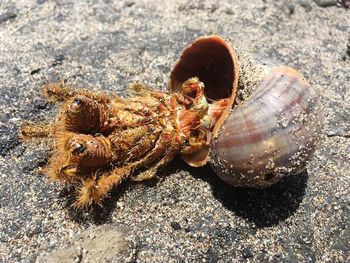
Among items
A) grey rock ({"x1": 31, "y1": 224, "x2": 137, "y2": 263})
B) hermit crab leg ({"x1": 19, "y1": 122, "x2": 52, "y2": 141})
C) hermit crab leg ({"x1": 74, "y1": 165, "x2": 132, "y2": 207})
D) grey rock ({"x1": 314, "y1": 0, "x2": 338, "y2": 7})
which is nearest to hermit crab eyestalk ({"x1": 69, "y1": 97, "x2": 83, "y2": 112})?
hermit crab leg ({"x1": 19, "y1": 122, "x2": 52, "y2": 141})

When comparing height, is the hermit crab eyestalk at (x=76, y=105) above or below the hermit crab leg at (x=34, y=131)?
above

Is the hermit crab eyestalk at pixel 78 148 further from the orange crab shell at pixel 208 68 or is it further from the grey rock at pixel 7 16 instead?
the grey rock at pixel 7 16

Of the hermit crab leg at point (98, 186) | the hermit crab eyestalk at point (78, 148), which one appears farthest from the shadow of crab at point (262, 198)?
the hermit crab eyestalk at point (78, 148)

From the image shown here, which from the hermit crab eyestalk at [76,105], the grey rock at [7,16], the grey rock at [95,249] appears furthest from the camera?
the grey rock at [7,16]

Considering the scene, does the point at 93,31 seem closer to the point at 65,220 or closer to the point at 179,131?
the point at 179,131

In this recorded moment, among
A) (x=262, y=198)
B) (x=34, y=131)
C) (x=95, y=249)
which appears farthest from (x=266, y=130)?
(x=34, y=131)

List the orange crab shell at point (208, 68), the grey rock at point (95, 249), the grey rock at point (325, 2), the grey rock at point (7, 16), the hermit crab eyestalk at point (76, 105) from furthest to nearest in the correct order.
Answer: the grey rock at point (325, 2) < the grey rock at point (7, 16) < the orange crab shell at point (208, 68) < the hermit crab eyestalk at point (76, 105) < the grey rock at point (95, 249)

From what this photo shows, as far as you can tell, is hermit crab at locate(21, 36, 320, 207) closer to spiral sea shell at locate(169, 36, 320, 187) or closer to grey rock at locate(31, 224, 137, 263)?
spiral sea shell at locate(169, 36, 320, 187)
